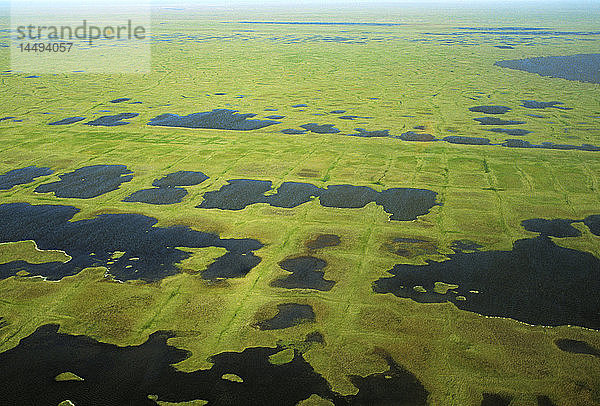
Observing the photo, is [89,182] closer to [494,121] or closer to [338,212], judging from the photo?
[338,212]

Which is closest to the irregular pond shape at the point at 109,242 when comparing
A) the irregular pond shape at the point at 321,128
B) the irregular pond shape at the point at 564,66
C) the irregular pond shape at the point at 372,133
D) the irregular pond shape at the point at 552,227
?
the irregular pond shape at the point at 552,227

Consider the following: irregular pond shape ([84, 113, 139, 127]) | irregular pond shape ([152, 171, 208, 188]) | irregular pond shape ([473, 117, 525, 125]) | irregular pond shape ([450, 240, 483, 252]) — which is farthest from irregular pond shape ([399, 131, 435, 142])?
irregular pond shape ([84, 113, 139, 127])

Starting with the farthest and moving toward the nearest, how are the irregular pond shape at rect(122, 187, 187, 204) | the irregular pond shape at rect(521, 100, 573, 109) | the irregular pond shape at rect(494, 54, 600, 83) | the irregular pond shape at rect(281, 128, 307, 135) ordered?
the irregular pond shape at rect(494, 54, 600, 83) → the irregular pond shape at rect(521, 100, 573, 109) → the irregular pond shape at rect(281, 128, 307, 135) → the irregular pond shape at rect(122, 187, 187, 204)

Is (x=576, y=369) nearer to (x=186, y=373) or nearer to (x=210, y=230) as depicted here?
(x=186, y=373)

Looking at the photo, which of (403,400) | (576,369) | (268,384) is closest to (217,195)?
(268,384)

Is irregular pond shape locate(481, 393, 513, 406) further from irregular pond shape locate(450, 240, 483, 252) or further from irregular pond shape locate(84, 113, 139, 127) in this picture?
irregular pond shape locate(84, 113, 139, 127)

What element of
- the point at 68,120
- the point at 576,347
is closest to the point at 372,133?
the point at 68,120
